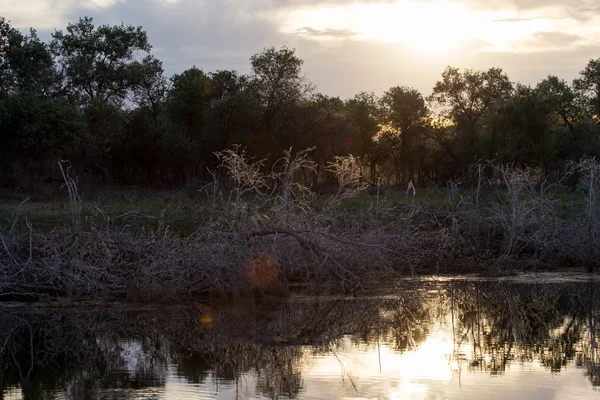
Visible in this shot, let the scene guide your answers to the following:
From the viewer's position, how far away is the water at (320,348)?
10195 millimetres

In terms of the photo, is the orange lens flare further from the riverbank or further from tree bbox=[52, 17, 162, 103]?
tree bbox=[52, 17, 162, 103]

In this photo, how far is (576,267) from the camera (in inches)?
862

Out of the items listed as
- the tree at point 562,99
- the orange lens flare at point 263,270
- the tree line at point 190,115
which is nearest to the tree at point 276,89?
the tree line at point 190,115

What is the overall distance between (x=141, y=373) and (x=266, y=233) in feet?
22.7

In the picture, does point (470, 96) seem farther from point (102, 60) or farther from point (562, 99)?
point (102, 60)

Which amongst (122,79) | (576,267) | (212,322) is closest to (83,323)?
(212,322)

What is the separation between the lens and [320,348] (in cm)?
1266

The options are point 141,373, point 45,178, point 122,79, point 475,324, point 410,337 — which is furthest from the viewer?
point 122,79

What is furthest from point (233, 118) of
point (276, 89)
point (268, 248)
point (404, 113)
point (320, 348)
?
point (320, 348)

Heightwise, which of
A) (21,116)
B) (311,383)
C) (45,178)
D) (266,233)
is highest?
(21,116)

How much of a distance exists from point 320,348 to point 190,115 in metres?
40.3

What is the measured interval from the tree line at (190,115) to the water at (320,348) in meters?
21.5

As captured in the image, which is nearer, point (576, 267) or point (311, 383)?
point (311, 383)

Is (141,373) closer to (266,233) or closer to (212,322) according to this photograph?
(212,322)
